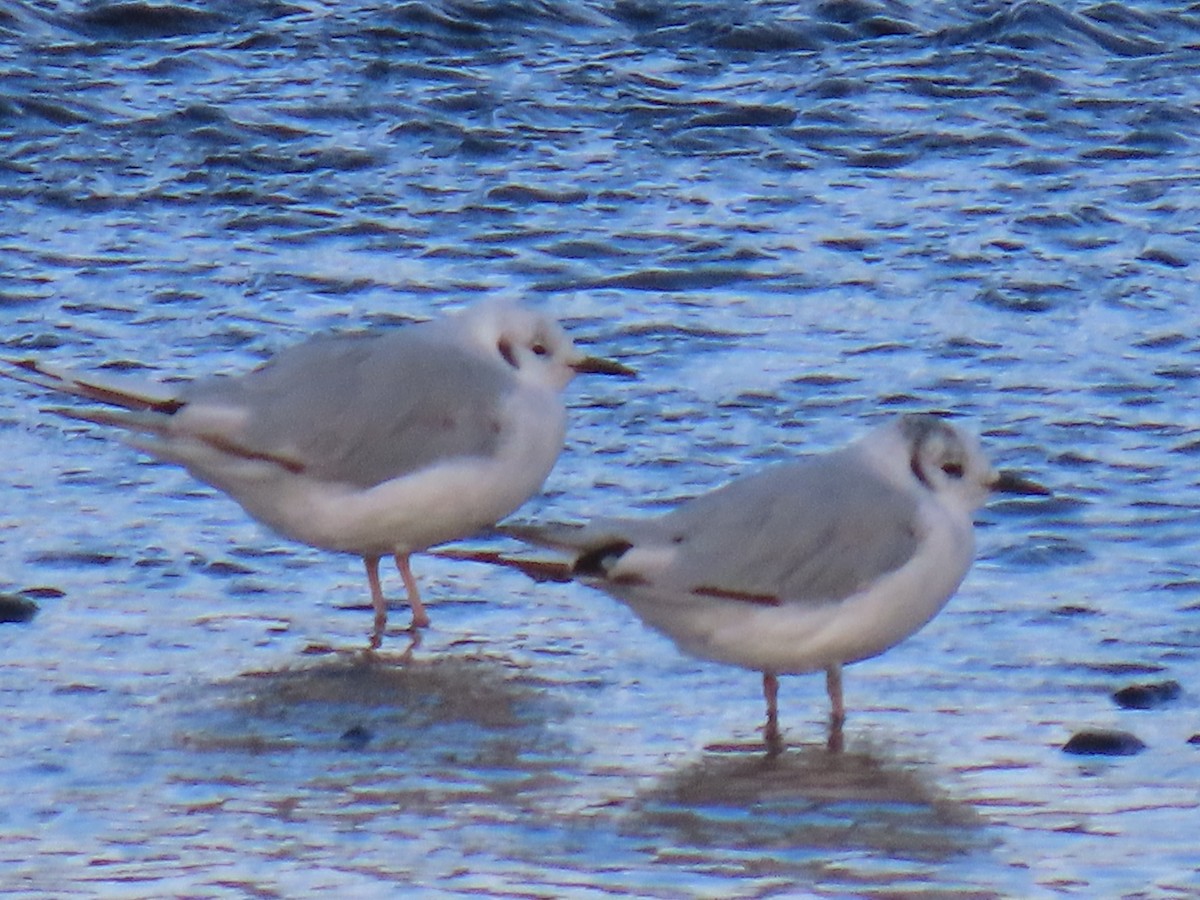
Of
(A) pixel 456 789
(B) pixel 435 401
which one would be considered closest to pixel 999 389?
(B) pixel 435 401

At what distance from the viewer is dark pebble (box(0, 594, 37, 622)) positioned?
5172 millimetres

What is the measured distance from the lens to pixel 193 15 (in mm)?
10602

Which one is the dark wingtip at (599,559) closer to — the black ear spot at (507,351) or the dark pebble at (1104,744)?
the dark pebble at (1104,744)

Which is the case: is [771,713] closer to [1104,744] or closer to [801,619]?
[801,619]

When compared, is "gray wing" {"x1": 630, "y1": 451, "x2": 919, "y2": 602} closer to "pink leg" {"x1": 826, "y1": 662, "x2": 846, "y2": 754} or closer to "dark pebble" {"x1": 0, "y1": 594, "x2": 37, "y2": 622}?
"pink leg" {"x1": 826, "y1": 662, "x2": 846, "y2": 754}

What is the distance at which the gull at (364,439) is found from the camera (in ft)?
17.6

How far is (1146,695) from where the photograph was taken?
4.77 meters

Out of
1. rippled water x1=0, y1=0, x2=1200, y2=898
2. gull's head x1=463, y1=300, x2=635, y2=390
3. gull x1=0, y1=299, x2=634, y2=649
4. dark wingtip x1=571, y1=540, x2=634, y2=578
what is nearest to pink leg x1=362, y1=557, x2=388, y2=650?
gull x1=0, y1=299, x2=634, y2=649

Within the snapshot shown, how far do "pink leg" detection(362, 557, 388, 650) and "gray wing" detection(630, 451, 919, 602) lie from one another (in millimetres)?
783

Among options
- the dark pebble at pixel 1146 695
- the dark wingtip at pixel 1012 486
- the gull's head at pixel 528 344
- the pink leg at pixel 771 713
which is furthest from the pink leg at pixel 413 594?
the dark pebble at pixel 1146 695

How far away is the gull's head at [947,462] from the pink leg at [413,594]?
1.08 m

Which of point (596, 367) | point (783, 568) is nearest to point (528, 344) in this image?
point (596, 367)

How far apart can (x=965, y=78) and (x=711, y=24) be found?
1.10 metres

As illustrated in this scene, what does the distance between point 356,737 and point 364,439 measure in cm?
95
